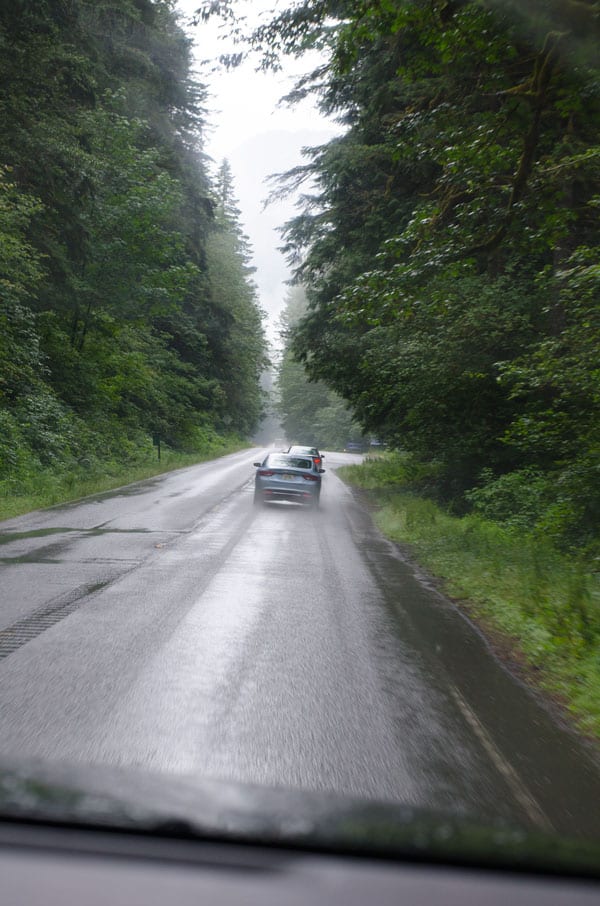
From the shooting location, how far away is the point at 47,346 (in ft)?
89.7

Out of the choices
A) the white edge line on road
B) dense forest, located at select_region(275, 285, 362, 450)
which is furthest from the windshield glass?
dense forest, located at select_region(275, 285, 362, 450)

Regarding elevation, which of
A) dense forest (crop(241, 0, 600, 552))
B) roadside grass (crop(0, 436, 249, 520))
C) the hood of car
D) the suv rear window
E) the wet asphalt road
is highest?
dense forest (crop(241, 0, 600, 552))

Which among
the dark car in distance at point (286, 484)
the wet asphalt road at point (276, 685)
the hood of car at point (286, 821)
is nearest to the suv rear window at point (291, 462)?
the dark car in distance at point (286, 484)

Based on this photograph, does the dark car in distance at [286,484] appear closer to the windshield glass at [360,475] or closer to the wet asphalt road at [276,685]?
the windshield glass at [360,475]

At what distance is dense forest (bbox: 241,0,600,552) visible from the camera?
908 centimetres

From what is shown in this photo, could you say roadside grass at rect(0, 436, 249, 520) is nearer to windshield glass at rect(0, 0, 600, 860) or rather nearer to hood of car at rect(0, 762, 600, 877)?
windshield glass at rect(0, 0, 600, 860)

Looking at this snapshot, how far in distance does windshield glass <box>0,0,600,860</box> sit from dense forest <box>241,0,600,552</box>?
76 millimetres

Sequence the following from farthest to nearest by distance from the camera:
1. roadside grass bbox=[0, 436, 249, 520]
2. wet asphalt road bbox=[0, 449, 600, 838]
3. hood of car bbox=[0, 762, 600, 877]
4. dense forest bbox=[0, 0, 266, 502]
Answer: dense forest bbox=[0, 0, 266, 502] < roadside grass bbox=[0, 436, 249, 520] < wet asphalt road bbox=[0, 449, 600, 838] < hood of car bbox=[0, 762, 600, 877]

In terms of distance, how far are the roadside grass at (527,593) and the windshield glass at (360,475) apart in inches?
2.3

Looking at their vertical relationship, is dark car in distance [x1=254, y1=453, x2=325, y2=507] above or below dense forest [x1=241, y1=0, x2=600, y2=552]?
below

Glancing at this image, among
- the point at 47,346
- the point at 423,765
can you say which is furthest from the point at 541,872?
the point at 47,346

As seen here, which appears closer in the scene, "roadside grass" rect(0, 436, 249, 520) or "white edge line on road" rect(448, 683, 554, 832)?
"white edge line on road" rect(448, 683, 554, 832)

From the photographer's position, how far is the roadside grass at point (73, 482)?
1711 cm

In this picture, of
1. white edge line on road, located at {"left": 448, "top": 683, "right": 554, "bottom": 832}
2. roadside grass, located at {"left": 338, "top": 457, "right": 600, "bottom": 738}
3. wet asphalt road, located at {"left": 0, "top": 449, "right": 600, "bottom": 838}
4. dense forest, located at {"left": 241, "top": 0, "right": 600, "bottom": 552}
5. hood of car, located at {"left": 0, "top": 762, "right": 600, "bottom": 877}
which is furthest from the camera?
dense forest, located at {"left": 241, "top": 0, "right": 600, "bottom": 552}
